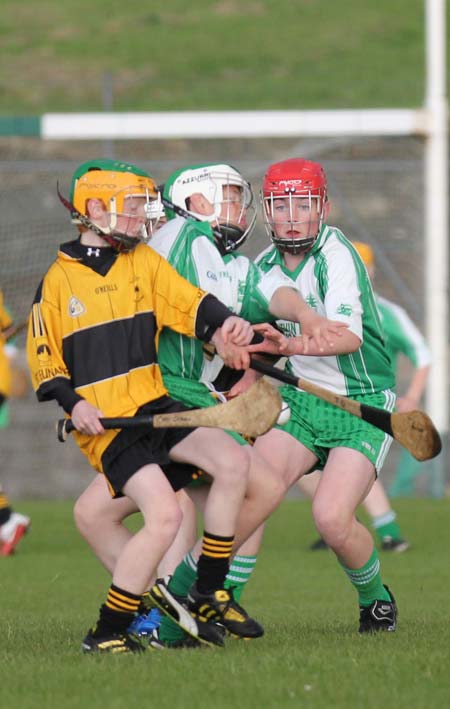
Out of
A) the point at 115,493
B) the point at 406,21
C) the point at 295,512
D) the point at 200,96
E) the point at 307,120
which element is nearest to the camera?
the point at 115,493

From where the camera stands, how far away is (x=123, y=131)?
14.1 meters

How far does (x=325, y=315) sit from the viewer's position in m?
6.04

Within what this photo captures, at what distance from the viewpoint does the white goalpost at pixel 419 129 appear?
13.8 meters

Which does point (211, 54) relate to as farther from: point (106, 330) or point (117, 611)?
point (117, 611)

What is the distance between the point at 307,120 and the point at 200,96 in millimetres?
11345

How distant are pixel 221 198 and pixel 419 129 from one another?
8.15 metres

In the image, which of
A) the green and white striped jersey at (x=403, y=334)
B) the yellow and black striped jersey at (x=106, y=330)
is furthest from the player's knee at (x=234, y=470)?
the green and white striped jersey at (x=403, y=334)

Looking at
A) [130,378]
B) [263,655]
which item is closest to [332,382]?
[130,378]

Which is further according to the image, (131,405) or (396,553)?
(396,553)

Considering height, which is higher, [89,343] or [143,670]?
[89,343]

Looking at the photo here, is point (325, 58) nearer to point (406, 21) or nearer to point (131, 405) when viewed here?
point (406, 21)

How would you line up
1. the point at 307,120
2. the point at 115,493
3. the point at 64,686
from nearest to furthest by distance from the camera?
the point at 64,686 < the point at 115,493 < the point at 307,120

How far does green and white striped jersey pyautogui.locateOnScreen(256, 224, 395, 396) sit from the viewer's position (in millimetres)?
6039

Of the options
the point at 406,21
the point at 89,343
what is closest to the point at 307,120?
the point at 89,343
